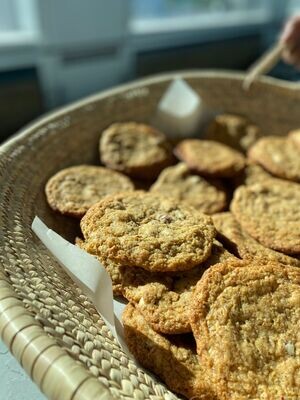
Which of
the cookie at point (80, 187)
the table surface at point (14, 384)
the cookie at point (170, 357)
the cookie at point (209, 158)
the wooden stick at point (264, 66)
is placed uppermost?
the wooden stick at point (264, 66)

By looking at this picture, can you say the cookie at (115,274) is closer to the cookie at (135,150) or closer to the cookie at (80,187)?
the cookie at (80,187)

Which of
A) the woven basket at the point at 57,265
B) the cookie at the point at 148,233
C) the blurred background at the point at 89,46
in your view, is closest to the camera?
the woven basket at the point at 57,265

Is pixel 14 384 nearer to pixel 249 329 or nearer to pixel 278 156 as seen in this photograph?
pixel 249 329

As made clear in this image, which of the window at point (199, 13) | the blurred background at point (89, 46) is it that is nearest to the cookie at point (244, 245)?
the blurred background at point (89, 46)

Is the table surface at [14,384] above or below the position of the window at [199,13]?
below

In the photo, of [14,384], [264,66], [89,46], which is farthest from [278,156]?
[89,46]

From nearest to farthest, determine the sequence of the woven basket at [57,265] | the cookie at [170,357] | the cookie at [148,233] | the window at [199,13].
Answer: the woven basket at [57,265] < the cookie at [170,357] < the cookie at [148,233] < the window at [199,13]

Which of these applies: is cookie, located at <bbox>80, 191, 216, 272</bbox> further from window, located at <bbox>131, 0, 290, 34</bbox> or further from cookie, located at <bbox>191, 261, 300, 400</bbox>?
window, located at <bbox>131, 0, 290, 34</bbox>
